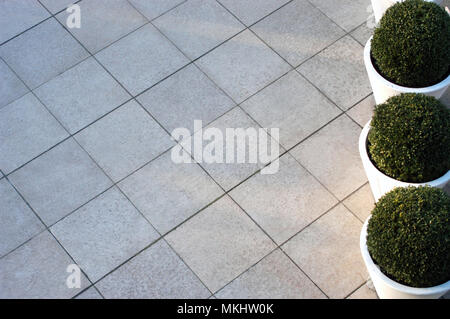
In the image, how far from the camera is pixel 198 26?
29.0ft

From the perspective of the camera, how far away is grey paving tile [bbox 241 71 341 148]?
7938 millimetres

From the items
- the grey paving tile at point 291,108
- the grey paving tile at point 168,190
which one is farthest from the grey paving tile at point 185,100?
the grey paving tile at point 168,190

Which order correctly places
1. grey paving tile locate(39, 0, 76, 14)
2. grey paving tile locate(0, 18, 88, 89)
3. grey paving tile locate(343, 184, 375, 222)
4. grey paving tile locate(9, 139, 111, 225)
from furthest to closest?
grey paving tile locate(39, 0, 76, 14)
grey paving tile locate(0, 18, 88, 89)
grey paving tile locate(9, 139, 111, 225)
grey paving tile locate(343, 184, 375, 222)

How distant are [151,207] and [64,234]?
0.89 metres

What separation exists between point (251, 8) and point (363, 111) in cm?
195

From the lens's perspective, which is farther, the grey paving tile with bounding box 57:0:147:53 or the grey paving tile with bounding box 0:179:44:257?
the grey paving tile with bounding box 57:0:147:53

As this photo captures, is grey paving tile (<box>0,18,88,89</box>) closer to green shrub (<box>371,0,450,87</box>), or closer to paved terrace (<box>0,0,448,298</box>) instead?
paved terrace (<box>0,0,448,298</box>)

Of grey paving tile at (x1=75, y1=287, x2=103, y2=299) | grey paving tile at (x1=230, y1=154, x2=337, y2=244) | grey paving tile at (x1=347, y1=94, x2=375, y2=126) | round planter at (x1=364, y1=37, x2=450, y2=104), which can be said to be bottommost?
grey paving tile at (x1=75, y1=287, x2=103, y2=299)

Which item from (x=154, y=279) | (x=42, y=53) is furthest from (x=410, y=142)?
(x=42, y=53)

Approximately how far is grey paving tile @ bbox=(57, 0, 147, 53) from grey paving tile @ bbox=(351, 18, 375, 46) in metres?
2.47

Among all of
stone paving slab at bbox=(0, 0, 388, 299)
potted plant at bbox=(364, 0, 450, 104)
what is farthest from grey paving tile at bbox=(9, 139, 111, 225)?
potted plant at bbox=(364, 0, 450, 104)

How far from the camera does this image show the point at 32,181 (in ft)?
25.7

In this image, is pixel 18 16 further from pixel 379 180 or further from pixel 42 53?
pixel 379 180

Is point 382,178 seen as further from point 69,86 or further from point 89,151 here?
point 69,86
